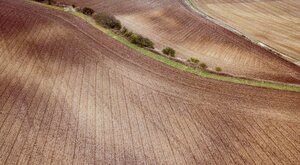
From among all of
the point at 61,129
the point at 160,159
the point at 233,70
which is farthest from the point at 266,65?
the point at 61,129

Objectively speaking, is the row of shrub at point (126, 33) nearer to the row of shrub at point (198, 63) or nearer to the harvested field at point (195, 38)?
the row of shrub at point (198, 63)

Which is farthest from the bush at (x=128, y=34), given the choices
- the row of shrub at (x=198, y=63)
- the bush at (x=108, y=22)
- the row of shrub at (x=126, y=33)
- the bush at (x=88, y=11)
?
the bush at (x=88, y=11)

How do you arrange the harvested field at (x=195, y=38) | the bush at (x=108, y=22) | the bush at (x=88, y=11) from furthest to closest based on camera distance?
the bush at (x=88, y=11) < the bush at (x=108, y=22) < the harvested field at (x=195, y=38)

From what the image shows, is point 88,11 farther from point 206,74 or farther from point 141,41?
point 206,74

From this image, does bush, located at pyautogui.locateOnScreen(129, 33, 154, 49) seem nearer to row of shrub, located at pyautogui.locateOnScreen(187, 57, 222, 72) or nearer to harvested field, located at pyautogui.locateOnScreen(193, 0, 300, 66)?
row of shrub, located at pyautogui.locateOnScreen(187, 57, 222, 72)

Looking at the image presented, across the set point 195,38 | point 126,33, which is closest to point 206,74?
point 195,38

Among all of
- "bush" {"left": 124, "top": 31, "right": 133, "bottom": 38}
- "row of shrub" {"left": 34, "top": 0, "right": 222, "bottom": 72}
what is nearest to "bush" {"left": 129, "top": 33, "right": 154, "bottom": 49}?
"row of shrub" {"left": 34, "top": 0, "right": 222, "bottom": 72}
